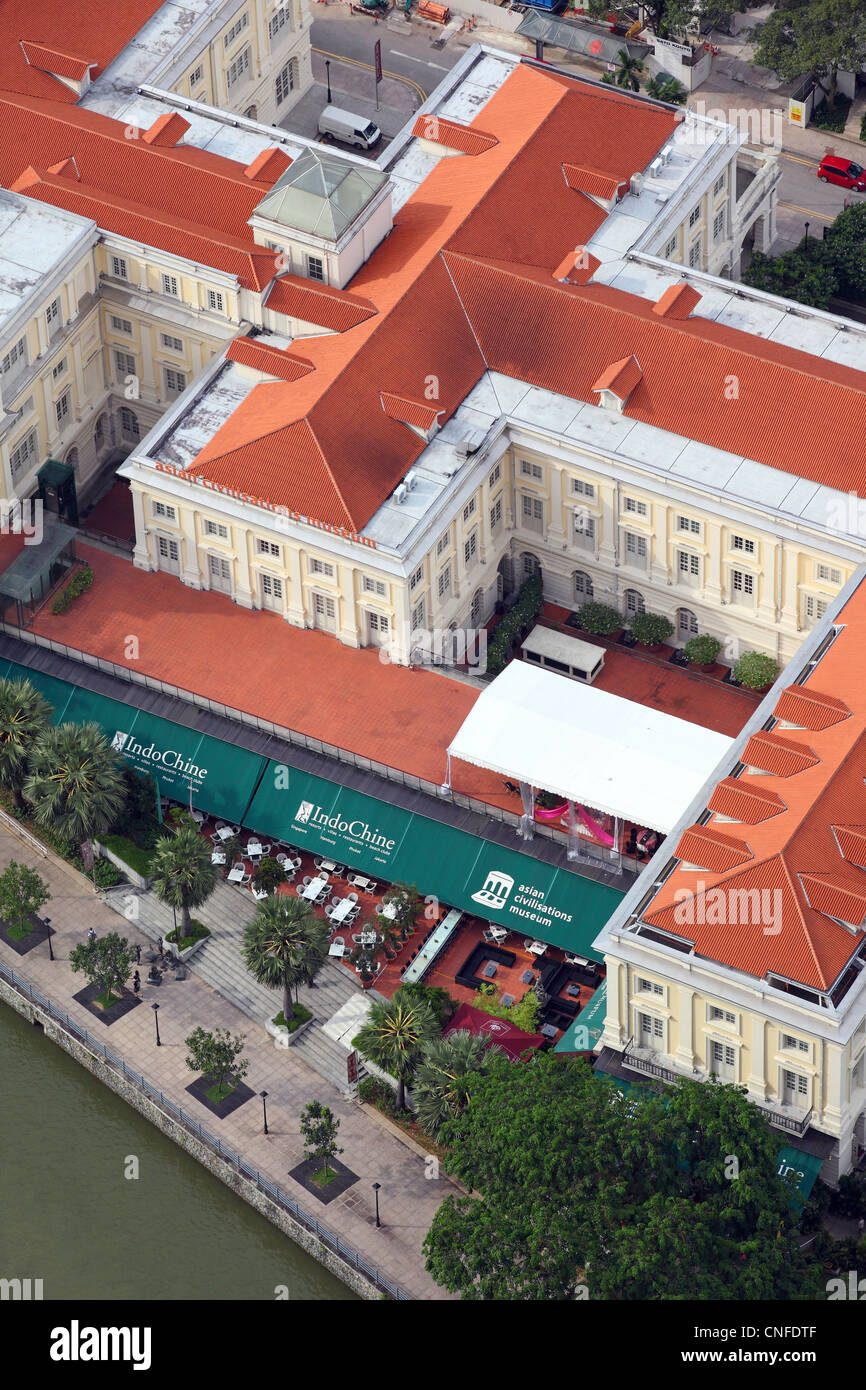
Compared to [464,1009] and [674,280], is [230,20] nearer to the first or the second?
[674,280]

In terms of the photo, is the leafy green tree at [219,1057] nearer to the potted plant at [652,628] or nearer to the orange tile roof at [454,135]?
the potted plant at [652,628]

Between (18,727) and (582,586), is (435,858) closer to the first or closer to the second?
(582,586)

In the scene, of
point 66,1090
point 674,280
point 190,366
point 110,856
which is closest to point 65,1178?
point 66,1090

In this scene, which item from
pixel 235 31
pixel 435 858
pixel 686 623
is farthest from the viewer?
pixel 235 31

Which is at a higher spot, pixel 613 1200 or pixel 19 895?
pixel 19 895

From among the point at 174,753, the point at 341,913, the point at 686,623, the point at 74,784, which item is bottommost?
the point at 341,913

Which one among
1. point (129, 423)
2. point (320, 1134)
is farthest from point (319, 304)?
point (320, 1134)

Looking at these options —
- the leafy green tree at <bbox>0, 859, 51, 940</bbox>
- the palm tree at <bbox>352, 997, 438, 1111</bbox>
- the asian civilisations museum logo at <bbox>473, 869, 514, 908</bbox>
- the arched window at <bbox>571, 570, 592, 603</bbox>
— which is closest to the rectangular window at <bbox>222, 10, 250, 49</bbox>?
the arched window at <bbox>571, 570, 592, 603</bbox>

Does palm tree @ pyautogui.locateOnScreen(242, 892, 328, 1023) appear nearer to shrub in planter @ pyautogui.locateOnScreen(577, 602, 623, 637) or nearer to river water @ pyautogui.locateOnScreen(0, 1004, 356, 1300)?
river water @ pyautogui.locateOnScreen(0, 1004, 356, 1300)
